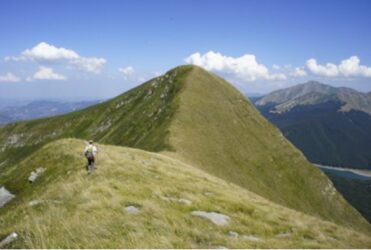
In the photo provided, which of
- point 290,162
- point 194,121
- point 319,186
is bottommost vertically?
point 319,186

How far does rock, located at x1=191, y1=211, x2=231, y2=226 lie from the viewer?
739 inches

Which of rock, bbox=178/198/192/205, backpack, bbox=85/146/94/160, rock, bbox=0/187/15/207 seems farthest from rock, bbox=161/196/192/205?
rock, bbox=0/187/15/207

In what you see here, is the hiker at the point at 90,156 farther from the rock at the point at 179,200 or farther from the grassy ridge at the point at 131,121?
the grassy ridge at the point at 131,121

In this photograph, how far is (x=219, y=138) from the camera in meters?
121

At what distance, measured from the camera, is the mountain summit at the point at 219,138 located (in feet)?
341

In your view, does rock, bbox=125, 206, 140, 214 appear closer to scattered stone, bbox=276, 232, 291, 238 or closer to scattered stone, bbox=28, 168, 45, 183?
scattered stone, bbox=276, 232, 291, 238

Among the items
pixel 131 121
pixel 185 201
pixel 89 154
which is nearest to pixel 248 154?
pixel 131 121

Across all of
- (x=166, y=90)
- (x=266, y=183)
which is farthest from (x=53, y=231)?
(x=166, y=90)

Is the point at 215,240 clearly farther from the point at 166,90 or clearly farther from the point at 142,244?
the point at 166,90

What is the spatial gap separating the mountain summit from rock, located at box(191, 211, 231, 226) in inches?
2466

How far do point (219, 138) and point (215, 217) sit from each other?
10147 centimetres

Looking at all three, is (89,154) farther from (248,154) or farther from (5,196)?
(248,154)

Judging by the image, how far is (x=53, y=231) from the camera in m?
13.3

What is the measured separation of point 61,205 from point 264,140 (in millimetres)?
121842
